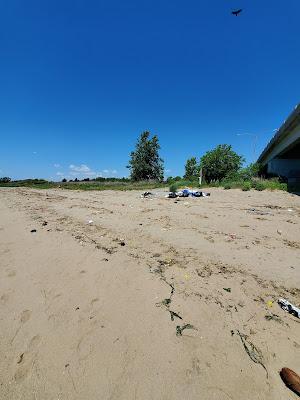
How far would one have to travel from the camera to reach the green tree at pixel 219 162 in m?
35.4

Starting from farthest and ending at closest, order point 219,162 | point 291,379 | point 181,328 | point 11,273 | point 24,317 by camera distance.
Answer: point 219,162, point 11,273, point 24,317, point 181,328, point 291,379

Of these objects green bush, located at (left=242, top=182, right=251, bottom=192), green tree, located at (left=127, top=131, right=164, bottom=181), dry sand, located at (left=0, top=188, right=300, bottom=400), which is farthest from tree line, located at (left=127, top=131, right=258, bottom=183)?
dry sand, located at (left=0, top=188, right=300, bottom=400)

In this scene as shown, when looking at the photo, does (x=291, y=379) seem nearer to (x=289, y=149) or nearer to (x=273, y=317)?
(x=273, y=317)

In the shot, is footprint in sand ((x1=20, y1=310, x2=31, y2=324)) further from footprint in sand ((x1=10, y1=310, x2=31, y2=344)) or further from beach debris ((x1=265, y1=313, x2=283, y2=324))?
beach debris ((x1=265, y1=313, x2=283, y2=324))

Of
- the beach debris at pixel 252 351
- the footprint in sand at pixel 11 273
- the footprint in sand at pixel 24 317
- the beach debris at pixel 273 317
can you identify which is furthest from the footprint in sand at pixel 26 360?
the beach debris at pixel 273 317

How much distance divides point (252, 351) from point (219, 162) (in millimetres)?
36008

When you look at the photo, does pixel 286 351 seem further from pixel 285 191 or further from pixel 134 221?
pixel 285 191

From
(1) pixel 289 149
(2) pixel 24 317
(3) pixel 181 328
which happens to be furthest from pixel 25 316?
(1) pixel 289 149

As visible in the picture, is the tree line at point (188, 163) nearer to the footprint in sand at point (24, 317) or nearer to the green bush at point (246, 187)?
the green bush at point (246, 187)

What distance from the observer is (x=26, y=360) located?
180 cm

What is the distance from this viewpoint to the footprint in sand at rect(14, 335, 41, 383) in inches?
66.6

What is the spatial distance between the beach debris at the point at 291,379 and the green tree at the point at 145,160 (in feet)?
129

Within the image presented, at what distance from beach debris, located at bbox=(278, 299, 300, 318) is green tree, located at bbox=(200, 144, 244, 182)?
33900 mm

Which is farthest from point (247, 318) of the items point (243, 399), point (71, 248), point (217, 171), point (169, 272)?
point (217, 171)
